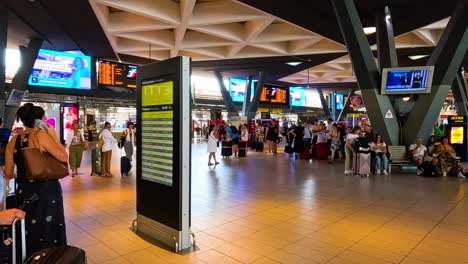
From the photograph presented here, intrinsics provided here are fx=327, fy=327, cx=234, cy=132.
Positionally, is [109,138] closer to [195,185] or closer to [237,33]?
[195,185]

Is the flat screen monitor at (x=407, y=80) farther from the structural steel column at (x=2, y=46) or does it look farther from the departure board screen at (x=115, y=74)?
the departure board screen at (x=115, y=74)

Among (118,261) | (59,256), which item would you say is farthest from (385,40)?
(59,256)

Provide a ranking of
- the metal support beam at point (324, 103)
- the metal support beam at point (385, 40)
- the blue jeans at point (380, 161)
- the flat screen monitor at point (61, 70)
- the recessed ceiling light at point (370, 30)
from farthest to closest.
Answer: the metal support beam at point (324, 103)
the flat screen monitor at point (61, 70)
the recessed ceiling light at point (370, 30)
the metal support beam at point (385, 40)
the blue jeans at point (380, 161)

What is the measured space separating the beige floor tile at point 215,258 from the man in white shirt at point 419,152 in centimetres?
817

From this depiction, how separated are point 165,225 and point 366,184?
5.79 meters

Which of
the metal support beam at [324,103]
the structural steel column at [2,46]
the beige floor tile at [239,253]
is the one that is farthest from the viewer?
the metal support beam at [324,103]

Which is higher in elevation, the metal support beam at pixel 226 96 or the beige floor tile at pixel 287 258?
the metal support beam at pixel 226 96

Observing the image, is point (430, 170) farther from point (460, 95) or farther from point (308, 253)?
point (460, 95)

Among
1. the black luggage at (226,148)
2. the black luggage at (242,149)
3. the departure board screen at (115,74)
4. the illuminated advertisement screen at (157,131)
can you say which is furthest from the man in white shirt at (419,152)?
the departure board screen at (115,74)

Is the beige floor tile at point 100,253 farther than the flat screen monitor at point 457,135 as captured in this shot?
No

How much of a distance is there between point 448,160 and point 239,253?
828 centimetres

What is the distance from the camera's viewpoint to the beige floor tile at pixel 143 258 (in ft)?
11.6

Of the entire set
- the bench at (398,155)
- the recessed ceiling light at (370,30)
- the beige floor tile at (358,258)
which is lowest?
the beige floor tile at (358,258)

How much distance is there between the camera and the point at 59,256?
222 cm
